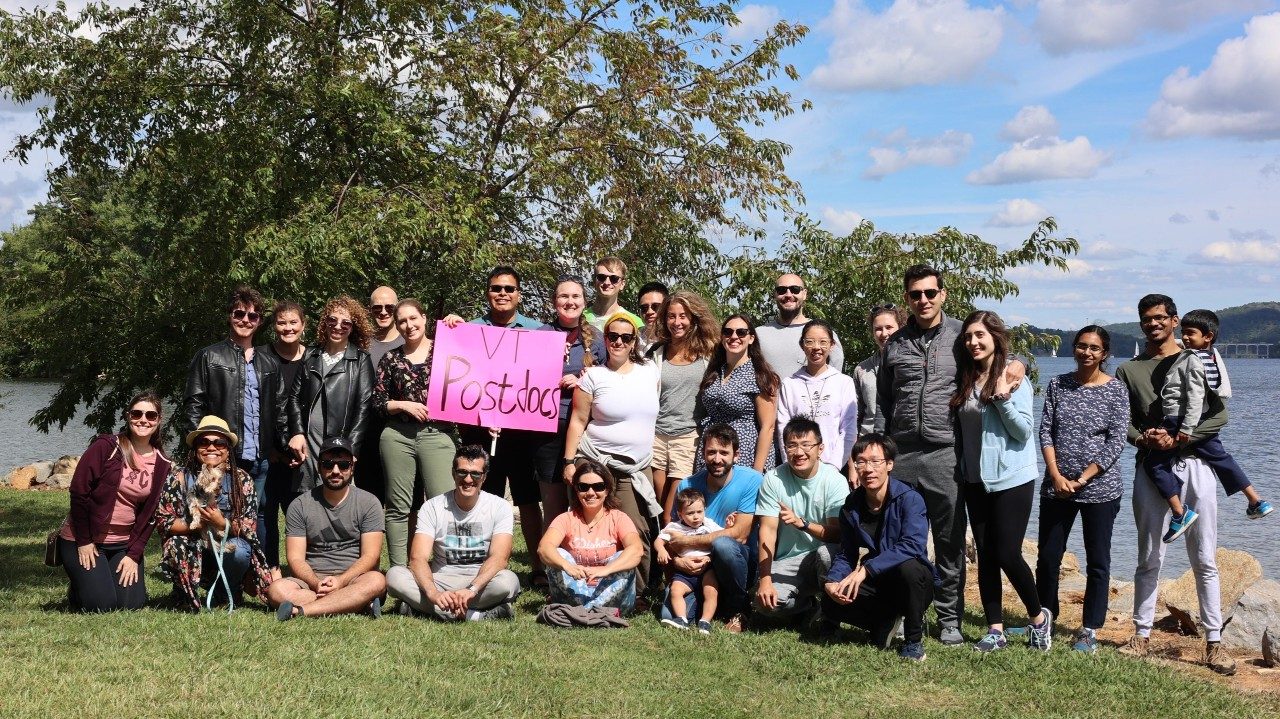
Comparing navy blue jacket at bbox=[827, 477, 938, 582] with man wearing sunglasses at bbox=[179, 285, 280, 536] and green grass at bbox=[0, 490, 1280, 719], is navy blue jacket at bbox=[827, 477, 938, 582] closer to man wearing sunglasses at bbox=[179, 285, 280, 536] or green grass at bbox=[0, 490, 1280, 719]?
green grass at bbox=[0, 490, 1280, 719]

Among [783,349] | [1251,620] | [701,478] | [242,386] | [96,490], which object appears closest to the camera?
[96,490]

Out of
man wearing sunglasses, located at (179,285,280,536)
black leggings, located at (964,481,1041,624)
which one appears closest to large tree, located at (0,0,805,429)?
man wearing sunglasses, located at (179,285,280,536)

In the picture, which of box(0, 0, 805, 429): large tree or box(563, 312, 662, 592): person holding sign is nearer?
box(563, 312, 662, 592): person holding sign

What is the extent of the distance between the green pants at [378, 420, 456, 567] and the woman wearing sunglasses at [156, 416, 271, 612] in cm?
92

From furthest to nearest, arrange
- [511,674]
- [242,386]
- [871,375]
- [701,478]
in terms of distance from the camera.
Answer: [871,375] < [701,478] < [242,386] < [511,674]

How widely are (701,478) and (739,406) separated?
565 mm

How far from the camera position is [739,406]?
7.54 metres

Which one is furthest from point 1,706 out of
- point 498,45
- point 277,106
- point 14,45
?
point 14,45

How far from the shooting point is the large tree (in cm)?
1077

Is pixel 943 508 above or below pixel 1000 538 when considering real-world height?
above

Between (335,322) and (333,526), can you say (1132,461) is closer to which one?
(335,322)

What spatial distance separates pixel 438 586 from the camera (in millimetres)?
7113

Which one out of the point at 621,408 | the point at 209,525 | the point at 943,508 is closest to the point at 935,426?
the point at 943,508

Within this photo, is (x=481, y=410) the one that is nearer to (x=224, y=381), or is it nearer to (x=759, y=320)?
(x=224, y=381)
